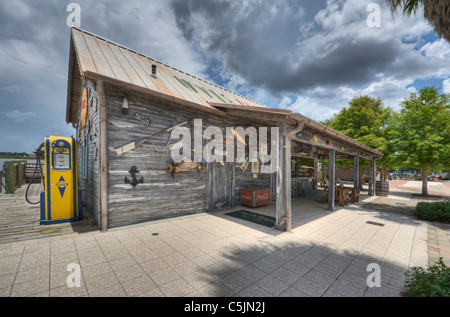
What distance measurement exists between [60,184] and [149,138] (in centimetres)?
278

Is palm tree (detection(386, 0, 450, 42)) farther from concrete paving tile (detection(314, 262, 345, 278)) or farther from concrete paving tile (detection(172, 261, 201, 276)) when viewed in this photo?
concrete paving tile (detection(172, 261, 201, 276))

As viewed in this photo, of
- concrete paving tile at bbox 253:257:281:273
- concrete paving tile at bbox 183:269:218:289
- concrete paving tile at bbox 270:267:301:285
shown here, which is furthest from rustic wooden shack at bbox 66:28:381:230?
concrete paving tile at bbox 183:269:218:289

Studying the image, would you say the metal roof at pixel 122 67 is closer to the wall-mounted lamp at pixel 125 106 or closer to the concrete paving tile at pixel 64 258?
the wall-mounted lamp at pixel 125 106

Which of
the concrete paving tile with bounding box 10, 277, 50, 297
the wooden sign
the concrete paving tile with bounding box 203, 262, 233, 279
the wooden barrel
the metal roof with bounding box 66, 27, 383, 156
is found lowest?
the wooden barrel

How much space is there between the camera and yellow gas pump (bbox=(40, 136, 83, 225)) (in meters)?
5.16

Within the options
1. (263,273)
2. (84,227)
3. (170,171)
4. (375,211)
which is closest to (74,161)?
(84,227)

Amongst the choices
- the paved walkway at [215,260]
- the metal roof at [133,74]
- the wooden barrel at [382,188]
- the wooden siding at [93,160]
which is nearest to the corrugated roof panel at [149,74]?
the metal roof at [133,74]

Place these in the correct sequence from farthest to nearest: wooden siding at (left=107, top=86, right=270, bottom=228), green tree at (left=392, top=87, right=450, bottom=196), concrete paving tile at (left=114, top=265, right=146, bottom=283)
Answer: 1. green tree at (left=392, top=87, right=450, bottom=196)
2. wooden siding at (left=107, top=86, right=270, bottom=228)
3. concrete paving tile at (left=114, top=265, right=146, bottom=283)

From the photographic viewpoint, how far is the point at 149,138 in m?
5.58

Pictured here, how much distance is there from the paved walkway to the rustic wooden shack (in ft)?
2.67

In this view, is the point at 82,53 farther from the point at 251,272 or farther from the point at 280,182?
the point at 251,272

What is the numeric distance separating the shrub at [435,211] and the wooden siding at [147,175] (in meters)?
7.67

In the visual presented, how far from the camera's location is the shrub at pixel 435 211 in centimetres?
633

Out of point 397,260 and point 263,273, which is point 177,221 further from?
point 397,260
